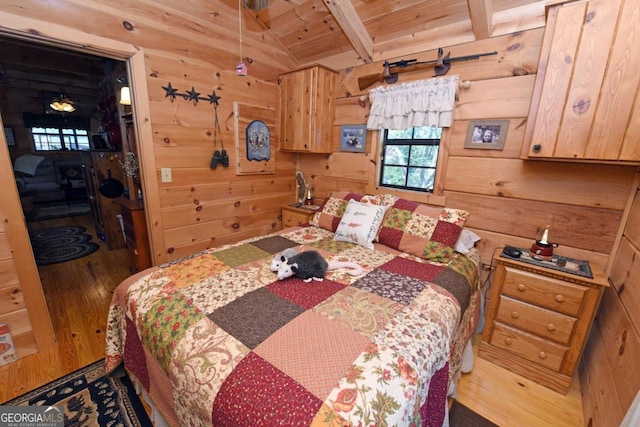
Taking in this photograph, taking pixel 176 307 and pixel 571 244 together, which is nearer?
pixel 176 307

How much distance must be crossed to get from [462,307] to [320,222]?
51.1 inches

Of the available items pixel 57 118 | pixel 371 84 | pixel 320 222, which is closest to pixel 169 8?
pixel 371 84

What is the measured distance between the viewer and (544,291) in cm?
155

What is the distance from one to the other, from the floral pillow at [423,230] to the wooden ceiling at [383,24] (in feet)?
4.25

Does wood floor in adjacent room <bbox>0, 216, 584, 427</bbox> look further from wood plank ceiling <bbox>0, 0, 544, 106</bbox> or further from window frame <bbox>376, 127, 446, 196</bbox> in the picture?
wood plank ceiling <bbox>0, 0, 544, 106</bbox>

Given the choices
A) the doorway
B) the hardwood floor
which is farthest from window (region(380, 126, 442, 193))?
the hardwood floor

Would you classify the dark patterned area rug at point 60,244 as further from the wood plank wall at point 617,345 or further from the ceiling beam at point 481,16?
the wood plank wall at point 617,345

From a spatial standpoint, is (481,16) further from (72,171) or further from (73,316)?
(72,171)

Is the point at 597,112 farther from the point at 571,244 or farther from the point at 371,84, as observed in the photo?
the point at 371,84

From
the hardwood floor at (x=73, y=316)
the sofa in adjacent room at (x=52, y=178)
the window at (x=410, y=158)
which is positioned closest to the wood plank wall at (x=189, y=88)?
the hardwood floor at (x=73, y=316)

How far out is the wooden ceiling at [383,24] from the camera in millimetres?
1760

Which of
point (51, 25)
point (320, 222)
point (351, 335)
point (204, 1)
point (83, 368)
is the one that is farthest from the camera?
point (320, 222)

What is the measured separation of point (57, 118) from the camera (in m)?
5.76

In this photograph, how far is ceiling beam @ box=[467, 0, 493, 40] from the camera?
64.8 inches
